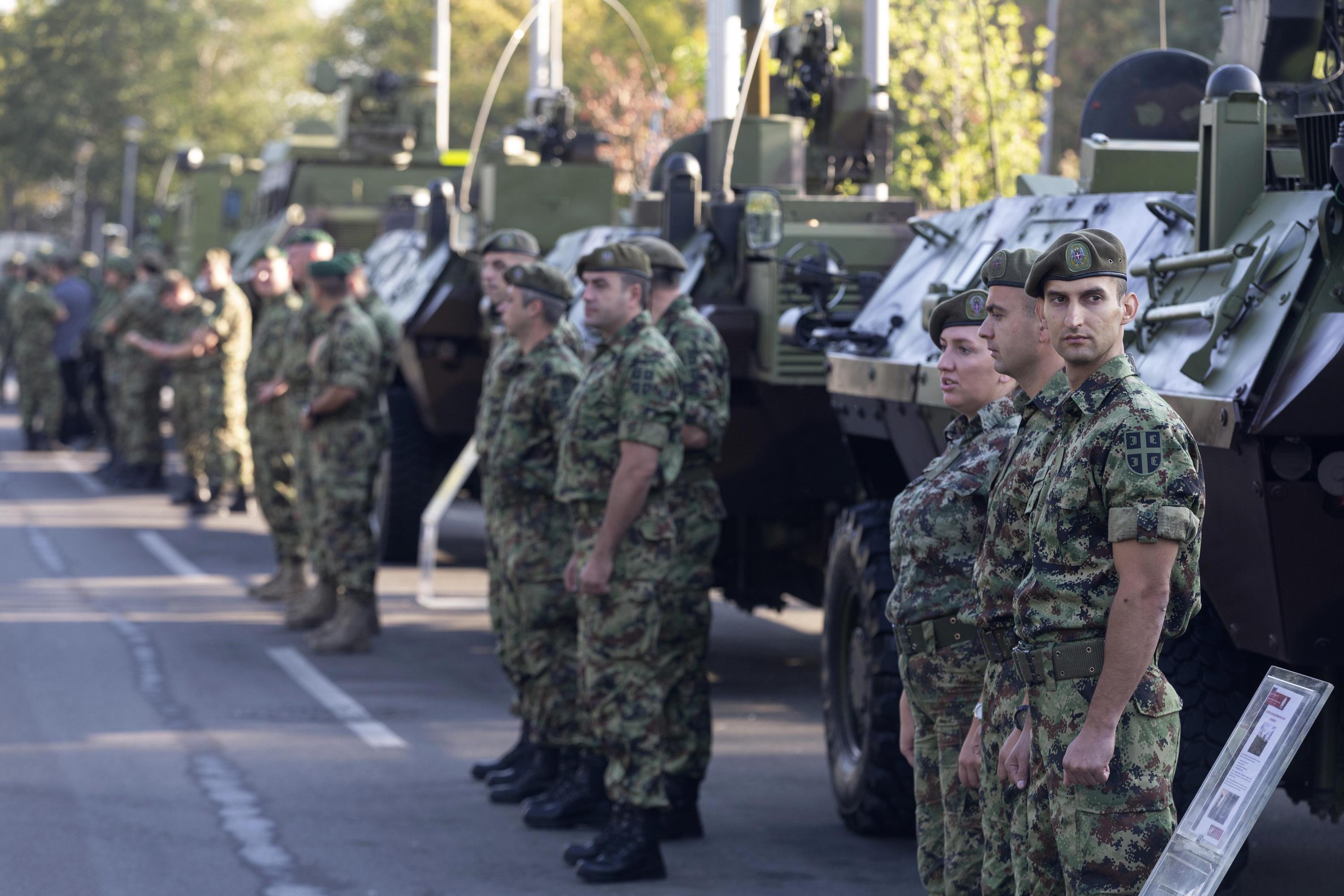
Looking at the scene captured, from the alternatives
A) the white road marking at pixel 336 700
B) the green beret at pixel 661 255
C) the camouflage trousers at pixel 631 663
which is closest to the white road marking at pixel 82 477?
the white road marking at pixel 336 700

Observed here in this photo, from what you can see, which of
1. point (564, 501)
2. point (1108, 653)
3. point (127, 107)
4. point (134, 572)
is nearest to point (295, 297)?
point (134, 572)

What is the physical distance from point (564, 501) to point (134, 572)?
23.9ft

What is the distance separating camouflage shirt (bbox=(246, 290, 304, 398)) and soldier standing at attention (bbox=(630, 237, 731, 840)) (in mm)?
4953

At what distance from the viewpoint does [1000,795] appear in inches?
148

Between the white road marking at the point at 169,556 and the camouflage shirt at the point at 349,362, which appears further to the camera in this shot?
the white road marking at the point at 169,556

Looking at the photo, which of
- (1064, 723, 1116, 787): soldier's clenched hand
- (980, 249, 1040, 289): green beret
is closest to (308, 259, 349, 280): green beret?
(980, 249, 1040, 289): green beret

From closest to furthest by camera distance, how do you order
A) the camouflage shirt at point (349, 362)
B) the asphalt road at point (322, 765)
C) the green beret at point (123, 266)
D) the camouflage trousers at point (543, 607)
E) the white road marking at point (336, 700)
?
1. the asphalt road at point (322, 765)
2. the camouflage trousers at point (543, 607)
3. the white road marking at point (336, 700)
4. the camouflage shirt at point (349, 362)
5. the green beret at point (123, 266)

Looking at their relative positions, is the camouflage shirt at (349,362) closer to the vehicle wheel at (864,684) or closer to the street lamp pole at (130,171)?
the vehicle wheel at (864,684)

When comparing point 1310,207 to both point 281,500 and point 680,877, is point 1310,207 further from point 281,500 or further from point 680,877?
point 281,500

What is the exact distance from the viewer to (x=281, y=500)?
36.7 feet

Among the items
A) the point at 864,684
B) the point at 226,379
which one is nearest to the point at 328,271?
the point at 864,684

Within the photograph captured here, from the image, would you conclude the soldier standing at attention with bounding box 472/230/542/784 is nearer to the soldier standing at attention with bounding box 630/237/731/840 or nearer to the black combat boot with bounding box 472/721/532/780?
the black combat boot with bounding box 472/721/532/780

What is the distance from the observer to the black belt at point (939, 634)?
14.4ft

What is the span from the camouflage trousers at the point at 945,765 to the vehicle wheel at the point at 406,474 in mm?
8164
